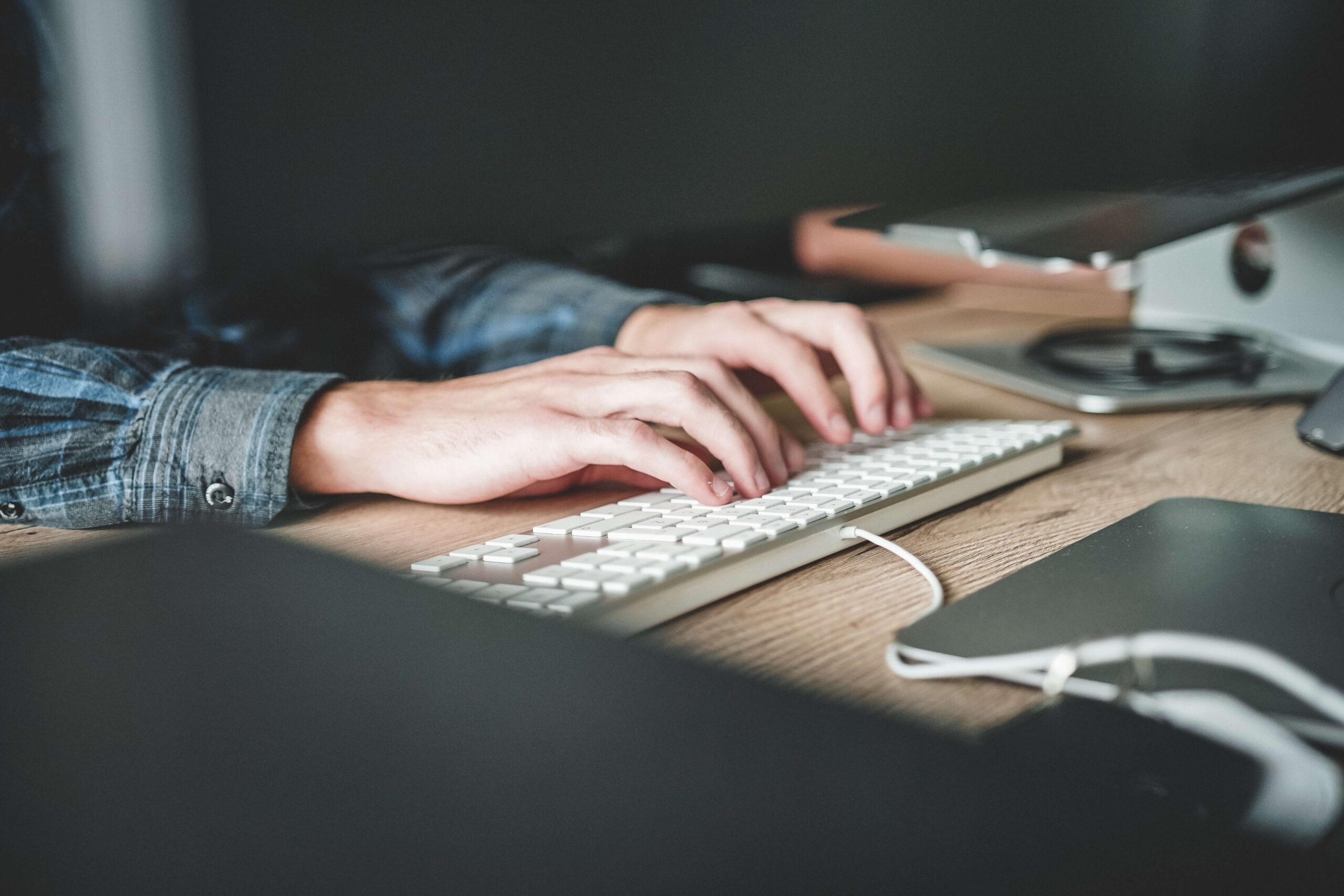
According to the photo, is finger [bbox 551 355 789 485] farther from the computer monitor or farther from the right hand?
the computer monitor

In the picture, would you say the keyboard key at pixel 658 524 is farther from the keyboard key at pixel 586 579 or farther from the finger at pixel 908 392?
the finger at pixel 908 392

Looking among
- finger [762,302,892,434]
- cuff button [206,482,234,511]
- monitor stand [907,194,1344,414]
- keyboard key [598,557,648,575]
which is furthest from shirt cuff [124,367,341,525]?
monitor stand [907,194,1344,414]

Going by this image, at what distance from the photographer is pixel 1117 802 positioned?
17 cm

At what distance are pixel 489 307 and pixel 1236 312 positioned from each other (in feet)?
2.22

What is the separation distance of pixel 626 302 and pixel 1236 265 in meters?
0.56

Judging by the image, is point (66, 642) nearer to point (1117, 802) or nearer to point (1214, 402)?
point (1117, 802)

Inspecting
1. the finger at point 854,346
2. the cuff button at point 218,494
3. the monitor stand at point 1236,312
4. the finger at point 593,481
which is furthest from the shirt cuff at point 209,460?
the monitor stand at point 1236,312

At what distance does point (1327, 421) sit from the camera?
0.63 meters

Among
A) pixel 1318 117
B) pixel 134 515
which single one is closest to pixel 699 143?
pixel 134 515

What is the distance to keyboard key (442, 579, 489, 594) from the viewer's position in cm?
39

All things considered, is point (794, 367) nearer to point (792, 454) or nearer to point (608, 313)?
point (792, 454)

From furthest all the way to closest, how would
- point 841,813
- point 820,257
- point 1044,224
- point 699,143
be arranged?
1. point 820,257
2. point 1044,224
3. point 699,143
4. point 841,813

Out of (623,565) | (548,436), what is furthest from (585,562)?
(548,436)

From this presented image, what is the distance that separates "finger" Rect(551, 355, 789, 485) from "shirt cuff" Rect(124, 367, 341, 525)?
18cm
